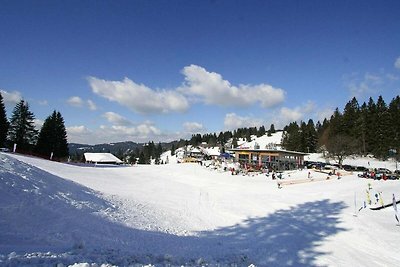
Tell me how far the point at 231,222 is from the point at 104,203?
25.8 ft

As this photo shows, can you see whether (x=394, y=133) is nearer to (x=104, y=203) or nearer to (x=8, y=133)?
(x=104, y=203)

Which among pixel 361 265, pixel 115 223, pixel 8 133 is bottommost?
pixel 361 265

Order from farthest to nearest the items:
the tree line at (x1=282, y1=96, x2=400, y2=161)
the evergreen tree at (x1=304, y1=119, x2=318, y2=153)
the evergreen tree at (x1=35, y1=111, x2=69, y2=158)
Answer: the evergreen tree at (x1=304, y1=119, x2=318, y2=153) < the tree line at (x1=282, y1=96, x2=400, y2=161) < the evergreen tree at (x1=35, y1=111, x2=69, y2=158)

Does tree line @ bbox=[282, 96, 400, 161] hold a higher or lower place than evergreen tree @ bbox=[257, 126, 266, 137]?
lower

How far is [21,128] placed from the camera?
5891cm

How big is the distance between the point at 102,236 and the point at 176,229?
15.9ft

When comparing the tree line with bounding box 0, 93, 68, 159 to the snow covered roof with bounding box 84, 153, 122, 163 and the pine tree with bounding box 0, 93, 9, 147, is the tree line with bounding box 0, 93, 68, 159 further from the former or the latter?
the snow covered roof with bounding box 84, 153, 122, 163

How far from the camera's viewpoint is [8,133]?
5794 cm

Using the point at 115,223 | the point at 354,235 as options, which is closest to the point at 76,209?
the point at 115,223

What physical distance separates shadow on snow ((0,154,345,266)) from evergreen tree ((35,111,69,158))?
46.8m

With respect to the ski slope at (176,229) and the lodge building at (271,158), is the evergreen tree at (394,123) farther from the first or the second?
the ski slope at (176,229)

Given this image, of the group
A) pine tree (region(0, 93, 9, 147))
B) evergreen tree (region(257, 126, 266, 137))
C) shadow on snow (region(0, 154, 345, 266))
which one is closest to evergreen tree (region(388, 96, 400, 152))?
shadow on snow (region(0, 154, 345, 266))

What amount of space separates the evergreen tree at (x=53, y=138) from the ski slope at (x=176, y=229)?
4203cm

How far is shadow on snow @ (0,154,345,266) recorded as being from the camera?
8383mm
